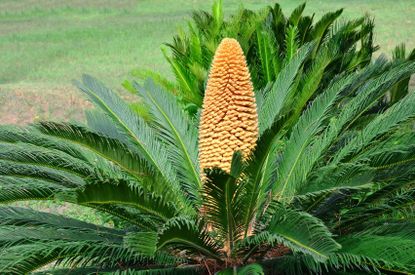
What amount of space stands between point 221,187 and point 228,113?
2.33 ft

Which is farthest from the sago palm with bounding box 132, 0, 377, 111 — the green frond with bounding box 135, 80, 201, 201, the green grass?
the green grass

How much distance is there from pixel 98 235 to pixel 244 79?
3.38ft

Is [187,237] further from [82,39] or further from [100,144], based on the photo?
[82,39]

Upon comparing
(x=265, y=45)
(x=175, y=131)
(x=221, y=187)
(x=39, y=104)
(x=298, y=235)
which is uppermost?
(x=221, y=187)

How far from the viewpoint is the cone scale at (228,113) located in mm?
4363

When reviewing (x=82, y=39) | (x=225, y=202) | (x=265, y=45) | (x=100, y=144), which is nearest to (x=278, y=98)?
(x=100, y=144)

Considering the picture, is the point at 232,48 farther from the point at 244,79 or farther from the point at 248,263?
the point at 248,263

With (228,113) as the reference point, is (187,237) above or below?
below

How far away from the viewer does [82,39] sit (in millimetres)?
17469

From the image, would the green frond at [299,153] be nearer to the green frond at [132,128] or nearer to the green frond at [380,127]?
Result: the green frond at [380,127]

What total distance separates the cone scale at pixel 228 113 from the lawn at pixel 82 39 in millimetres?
6635

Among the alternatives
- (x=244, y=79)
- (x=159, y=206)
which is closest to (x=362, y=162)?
(x=244, y=79)

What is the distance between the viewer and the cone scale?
4363mm

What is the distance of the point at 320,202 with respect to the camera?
428 centimetres
